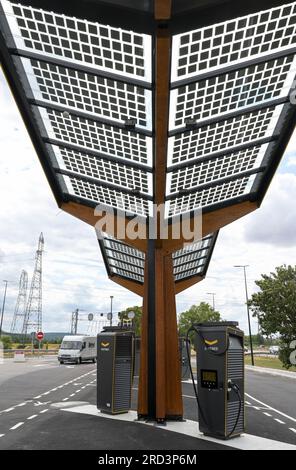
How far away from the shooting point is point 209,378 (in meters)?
8.86

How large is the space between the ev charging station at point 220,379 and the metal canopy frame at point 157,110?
215cm

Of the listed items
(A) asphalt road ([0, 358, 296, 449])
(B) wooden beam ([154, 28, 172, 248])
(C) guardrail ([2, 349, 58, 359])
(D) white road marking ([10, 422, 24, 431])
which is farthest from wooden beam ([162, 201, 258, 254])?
(C) guardrail ([2, 349, 58, 359])

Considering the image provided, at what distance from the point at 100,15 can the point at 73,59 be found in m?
1.72

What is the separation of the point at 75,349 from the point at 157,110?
36189mm

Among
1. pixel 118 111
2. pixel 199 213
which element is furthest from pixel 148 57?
pixel 199 213

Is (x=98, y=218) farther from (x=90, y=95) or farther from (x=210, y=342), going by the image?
(x=210, y=342)

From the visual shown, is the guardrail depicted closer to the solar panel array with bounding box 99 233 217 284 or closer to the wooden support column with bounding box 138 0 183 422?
the solar panel array with bounding box 99 233 217 284

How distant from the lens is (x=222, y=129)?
985 cm

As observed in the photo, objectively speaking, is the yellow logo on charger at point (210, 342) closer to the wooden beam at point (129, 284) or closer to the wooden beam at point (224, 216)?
the wooden beam at point (224, 216)

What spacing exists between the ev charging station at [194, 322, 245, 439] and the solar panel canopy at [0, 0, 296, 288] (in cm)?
432

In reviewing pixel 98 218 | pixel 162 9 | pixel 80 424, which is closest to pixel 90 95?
pixel 162 9

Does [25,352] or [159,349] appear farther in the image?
[25,352]

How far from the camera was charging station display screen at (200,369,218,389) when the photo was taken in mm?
8727

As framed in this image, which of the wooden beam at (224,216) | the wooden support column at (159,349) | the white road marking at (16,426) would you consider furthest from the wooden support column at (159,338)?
the white road marking at (16,426)
